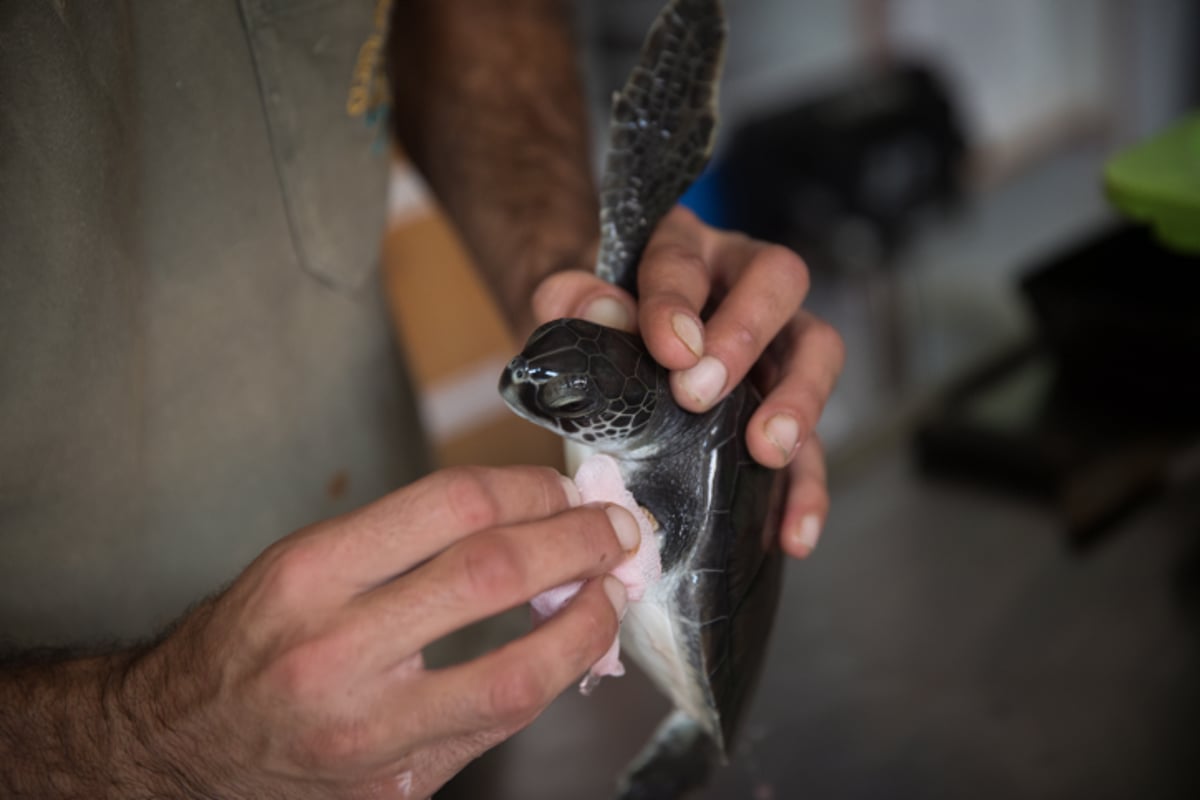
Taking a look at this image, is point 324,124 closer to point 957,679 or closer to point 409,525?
point 409,525

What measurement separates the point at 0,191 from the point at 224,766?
35 cm

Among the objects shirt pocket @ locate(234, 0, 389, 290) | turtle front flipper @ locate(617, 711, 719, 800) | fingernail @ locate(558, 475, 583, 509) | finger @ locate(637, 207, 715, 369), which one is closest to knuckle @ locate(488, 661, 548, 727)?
fingernail @ locate(558, 475, 583, 509)

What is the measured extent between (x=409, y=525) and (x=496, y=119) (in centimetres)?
73

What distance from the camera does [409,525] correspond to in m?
0.47

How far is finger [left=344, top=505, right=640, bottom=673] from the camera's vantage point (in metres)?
0.45

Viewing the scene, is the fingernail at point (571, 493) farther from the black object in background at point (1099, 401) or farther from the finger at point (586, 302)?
the black object in background at point (1099, 401)

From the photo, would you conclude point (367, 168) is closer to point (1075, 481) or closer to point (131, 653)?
point (131, 653)

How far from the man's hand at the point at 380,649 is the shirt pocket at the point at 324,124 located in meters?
0.40

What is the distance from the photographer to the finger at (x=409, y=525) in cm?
46

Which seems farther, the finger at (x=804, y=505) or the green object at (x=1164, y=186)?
the green object at (x=1164, y=186)

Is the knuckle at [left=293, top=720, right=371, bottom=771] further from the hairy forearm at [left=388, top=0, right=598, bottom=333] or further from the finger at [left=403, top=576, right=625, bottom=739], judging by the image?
the hairy forearm at [left=388, top=0, right=598, bottom=333]

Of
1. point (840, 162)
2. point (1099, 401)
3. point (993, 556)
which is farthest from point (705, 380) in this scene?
point (840, 162)

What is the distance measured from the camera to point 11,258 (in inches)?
24.2

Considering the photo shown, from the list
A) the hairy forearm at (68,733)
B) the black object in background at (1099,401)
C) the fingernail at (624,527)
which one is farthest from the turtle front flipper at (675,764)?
the black object in background at (1099,401)
